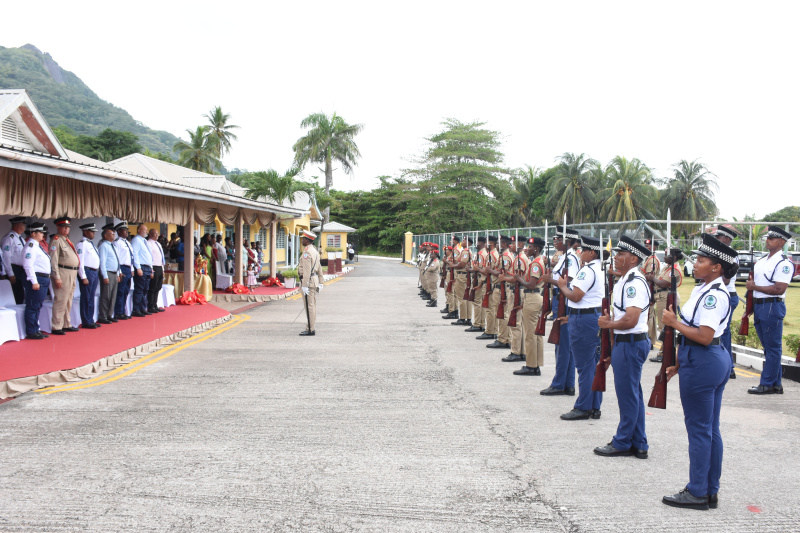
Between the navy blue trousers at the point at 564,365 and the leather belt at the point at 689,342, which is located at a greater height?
the leather belt at the point at 689,342

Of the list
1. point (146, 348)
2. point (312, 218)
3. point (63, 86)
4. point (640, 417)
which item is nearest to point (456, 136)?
point (312, 218)

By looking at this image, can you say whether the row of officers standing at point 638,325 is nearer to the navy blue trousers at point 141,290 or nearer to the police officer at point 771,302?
the police officer at point 771,302

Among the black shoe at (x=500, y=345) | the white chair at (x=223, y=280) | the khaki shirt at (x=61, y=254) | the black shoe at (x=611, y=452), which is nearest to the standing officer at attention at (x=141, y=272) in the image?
the khaki shirt at (x=61, y=254)

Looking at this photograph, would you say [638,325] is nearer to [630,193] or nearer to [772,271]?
[772,271]

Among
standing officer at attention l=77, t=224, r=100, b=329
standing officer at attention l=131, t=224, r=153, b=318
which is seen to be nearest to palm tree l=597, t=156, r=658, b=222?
standing officer at attention l=131, t=224, r=153, b=318

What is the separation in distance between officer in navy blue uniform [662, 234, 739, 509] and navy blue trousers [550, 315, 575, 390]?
2.69m

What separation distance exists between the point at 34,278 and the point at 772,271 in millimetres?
10200

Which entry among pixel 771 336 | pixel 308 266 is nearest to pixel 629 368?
pixel 771 336

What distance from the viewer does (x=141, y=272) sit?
39.5ft

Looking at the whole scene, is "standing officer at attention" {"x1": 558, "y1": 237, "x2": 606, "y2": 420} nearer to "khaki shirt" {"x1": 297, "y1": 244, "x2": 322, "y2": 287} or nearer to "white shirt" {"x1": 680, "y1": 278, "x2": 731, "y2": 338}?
"white shirt" {"x1": 680, "y1": 278, "x2": 731, "y2": 338}

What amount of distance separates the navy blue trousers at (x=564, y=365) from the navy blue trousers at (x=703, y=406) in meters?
2.70

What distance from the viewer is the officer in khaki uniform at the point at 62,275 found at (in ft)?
31.6

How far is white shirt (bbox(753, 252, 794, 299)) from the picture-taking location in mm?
7090

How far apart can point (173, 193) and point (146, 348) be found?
164 inches
